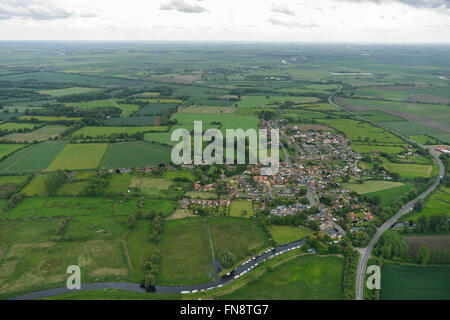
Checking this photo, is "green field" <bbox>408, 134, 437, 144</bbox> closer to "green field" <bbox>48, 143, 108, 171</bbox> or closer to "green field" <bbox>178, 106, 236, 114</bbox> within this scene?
"green field" <bbox>178, 106, 236, 114</bbox>

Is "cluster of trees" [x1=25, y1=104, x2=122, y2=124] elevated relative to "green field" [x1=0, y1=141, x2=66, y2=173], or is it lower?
elevated

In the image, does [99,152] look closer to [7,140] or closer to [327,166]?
[7,140]

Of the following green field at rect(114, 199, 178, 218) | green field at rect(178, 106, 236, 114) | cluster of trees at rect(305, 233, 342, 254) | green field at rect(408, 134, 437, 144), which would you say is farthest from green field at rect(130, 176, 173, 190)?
green field at rect(408, 134, 437, 144)

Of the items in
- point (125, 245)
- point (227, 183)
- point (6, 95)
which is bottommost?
point (125, 245)

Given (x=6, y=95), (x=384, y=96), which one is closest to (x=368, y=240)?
(x=384, y=96)

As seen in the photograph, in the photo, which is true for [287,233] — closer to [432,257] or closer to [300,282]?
[300,282]
